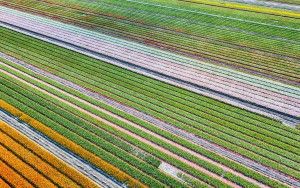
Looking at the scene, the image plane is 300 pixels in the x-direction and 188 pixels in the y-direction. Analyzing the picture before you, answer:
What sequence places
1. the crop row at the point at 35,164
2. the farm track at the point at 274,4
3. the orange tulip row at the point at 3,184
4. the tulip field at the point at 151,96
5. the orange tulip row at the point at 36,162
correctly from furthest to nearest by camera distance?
the farm track at the point at 274,4 < the tulip field at the point at 151,96 < the orange tulip row at the point at 36,162 < the crop row at the point at 35,164 < the orange tulip row at the point at 3,184

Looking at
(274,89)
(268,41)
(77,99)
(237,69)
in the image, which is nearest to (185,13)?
(268,41)

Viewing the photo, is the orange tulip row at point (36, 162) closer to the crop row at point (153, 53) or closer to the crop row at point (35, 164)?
the crop row at point (35, 164)

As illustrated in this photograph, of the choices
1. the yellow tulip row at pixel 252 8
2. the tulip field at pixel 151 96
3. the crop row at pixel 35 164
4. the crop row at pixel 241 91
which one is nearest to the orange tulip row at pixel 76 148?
the tulip field at pixel 151 96

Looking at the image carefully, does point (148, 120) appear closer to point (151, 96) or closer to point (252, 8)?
point (151, 96)

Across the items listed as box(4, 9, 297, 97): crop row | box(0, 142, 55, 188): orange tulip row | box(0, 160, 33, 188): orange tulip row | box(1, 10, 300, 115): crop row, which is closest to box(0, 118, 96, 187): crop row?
box(0, 142, 55, 188): orange tulip row

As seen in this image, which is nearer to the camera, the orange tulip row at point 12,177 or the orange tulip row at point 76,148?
the orange tulip row at point 12,177

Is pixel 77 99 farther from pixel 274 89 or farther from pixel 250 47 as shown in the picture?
pixel 250 47

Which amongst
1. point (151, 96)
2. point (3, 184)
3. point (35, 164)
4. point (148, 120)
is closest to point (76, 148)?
point (35, 164)
